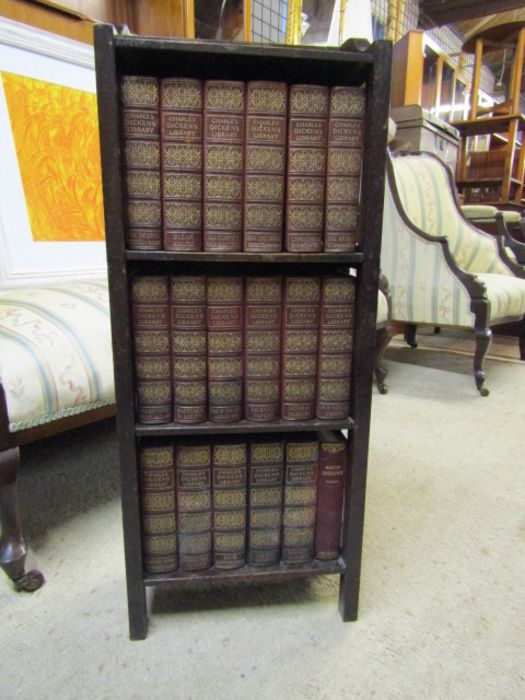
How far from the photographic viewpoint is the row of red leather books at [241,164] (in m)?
0.60

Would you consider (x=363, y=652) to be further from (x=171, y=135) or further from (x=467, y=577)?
(x=171, y=135)

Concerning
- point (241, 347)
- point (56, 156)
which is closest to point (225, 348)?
point (241, 347)

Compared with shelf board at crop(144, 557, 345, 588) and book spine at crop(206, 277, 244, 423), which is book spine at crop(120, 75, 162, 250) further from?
shelf board at crop(144, 557, 345, 588)

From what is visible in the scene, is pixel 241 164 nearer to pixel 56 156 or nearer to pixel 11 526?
pixel 11 526

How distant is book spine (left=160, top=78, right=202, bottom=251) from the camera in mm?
597

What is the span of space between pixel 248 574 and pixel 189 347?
1.30 feet

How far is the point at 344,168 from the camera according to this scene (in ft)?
2.09

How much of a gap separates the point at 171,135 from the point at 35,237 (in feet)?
2.80

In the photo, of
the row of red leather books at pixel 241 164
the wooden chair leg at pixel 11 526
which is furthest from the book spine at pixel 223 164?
the wooden chair leg at pixel 11 526

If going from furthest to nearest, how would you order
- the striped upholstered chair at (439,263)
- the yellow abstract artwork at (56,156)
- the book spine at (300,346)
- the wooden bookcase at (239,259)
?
the striped upholstered chair at (439,263), the yellow abstract artwork at (56,156), the book spine at (300,346), the wooden bookcase at (239,259)

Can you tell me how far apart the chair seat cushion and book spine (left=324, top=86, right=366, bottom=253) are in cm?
49

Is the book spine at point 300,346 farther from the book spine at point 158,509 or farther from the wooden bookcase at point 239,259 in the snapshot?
the book spine at point 158,509

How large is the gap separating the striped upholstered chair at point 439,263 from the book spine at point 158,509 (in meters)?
1.54

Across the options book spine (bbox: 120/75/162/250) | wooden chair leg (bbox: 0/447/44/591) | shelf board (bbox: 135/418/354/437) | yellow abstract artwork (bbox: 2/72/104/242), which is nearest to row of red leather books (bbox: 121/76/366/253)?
book spine (bbox: 120/75/162/250)
